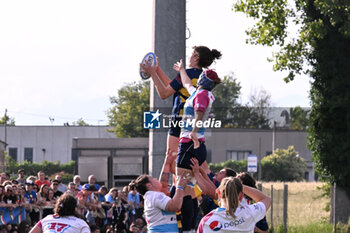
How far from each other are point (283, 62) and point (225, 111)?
280ft

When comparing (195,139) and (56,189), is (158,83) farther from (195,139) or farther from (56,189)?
(56,189)

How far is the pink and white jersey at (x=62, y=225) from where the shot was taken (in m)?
8.73

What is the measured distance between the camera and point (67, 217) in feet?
29.1

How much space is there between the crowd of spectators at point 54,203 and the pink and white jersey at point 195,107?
8633 millimetres

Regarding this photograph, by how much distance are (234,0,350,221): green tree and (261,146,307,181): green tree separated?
47.2 m

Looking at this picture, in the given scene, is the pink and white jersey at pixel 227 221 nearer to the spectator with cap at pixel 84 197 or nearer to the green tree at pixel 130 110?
the spectator with cap at pixel 84 197

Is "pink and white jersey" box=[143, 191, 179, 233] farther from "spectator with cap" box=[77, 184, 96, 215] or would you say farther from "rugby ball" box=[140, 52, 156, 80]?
"spectator with cap" box=[77, 184, 96, 215]

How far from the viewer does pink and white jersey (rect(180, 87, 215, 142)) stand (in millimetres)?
9680

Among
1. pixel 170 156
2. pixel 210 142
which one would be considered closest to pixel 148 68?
pixel 170 156

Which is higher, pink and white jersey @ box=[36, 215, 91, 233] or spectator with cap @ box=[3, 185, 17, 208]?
pink and white jersey @ box=[36, 215, 91, 233]

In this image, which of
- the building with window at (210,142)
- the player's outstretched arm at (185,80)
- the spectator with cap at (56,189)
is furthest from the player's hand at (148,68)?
the building with window at (210,142)

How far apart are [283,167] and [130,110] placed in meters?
29.5

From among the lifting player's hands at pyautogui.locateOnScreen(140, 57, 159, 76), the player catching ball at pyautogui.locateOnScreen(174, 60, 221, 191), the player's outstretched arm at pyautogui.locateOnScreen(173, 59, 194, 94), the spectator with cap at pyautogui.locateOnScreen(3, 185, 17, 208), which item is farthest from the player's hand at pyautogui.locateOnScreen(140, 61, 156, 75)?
the spectator with cap at pyautogui.locateOnScreen(3, 185, 17, 208)

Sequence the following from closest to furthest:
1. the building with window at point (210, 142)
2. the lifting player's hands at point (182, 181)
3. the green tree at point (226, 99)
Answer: the lifting player's hands at point (182, 181), the building with window at point (210, 142), the green tree at point (226, 99)
